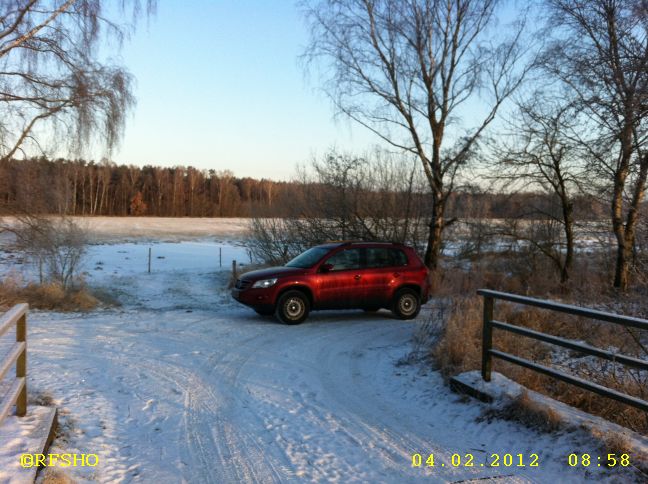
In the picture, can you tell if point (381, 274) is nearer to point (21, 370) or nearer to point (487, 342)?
point (487, 342)

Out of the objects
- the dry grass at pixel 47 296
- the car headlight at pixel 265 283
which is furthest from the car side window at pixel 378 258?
the dry grass at pixel 47 296

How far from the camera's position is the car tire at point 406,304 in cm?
1267

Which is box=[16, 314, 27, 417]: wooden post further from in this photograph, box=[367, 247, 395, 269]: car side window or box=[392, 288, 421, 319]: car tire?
box=[392, 288, 421, 319]: car tire

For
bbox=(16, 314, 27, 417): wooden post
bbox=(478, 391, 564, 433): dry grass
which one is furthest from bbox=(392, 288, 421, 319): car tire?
bbox=(16, 314, 27, 417): wooden post

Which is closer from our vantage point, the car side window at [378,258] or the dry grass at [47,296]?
the car side window at [378,258]

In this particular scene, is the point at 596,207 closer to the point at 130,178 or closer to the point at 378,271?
the point at 378,271

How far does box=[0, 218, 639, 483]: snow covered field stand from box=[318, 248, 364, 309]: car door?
0.78m

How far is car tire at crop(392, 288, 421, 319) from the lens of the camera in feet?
41.6

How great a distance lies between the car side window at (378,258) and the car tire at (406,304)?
2.48 feet

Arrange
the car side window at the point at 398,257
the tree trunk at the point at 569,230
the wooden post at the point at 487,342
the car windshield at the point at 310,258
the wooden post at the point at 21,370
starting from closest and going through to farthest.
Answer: the wooden post at the point at 21,370, the wooden post at the point at 487,342, the car windshield at the point at 310,258, the car side window at the point at 398,257, the tree trunk at the point at 569,230

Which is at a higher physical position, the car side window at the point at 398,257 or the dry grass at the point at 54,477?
the car side window at the point at 398,257

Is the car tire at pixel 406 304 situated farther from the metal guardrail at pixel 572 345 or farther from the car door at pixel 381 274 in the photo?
the metal guardrail at pixel 572 345

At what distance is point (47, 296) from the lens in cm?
1418

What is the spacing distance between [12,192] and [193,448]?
11.4 m
